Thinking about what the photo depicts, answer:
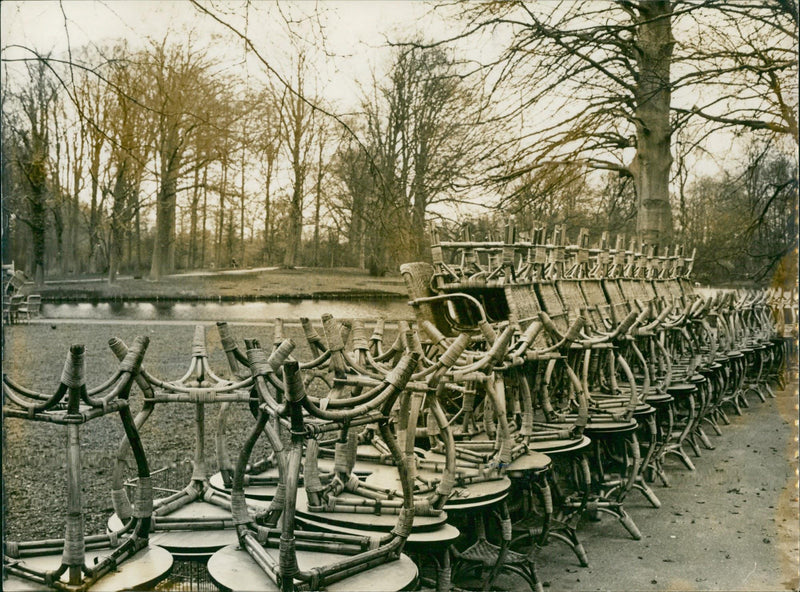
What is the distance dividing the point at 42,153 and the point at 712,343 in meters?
6.91

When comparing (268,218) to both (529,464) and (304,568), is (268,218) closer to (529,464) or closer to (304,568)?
(529,464)

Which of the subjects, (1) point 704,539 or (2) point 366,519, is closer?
(2) point 366,519

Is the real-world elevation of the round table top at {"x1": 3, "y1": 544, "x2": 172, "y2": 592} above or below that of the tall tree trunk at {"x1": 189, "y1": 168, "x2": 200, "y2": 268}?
below

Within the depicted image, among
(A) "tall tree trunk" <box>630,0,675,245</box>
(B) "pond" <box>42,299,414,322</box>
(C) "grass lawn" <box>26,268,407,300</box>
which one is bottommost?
(B) "pond" <box>42,299,414,322</box>

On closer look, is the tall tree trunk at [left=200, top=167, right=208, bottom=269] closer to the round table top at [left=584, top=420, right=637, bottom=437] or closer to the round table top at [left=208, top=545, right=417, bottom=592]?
the round table top at [left=584, top=420, right=637, bottom=437]

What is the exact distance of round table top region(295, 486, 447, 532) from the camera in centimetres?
376

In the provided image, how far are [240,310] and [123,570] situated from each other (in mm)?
4557

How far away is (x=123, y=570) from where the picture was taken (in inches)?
129

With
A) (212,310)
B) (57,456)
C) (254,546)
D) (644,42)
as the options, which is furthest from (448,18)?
(254,546)

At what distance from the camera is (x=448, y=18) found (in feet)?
28.3

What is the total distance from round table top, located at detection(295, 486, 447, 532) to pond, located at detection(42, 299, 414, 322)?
3733mm

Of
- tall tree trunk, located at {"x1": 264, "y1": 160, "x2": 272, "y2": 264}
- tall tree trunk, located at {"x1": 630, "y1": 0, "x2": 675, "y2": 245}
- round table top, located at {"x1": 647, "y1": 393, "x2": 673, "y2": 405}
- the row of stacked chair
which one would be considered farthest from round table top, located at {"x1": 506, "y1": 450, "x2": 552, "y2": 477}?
tall tree trunk, located at {"x1": 630, "y1": 0, "x2": 675, "y2": 245}

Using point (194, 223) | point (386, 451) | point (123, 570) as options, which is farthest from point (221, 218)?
point (123, 570)

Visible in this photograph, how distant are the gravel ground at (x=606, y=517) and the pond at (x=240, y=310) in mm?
162
